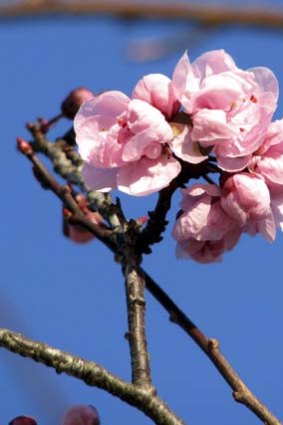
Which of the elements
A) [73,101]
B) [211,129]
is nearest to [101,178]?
[211,129]

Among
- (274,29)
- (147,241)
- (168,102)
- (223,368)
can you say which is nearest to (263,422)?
(223,368)

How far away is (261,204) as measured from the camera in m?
1.27

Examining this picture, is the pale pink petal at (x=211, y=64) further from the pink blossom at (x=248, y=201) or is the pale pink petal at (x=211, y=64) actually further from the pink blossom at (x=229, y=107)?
the pink blossom at (x=248, y=201)

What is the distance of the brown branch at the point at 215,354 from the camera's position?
116cm

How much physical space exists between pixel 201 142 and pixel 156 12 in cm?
57

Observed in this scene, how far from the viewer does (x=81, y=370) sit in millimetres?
1105

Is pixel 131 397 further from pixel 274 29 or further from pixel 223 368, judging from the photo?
pixel 274 29

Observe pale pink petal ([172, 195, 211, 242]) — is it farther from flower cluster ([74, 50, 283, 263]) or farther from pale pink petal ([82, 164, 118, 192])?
pale pink petal ([82, 164, 118, 192])

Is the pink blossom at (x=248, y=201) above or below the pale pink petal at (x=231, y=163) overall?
below

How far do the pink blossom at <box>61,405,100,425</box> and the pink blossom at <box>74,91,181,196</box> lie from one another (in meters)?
0.34

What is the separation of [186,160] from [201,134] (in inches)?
1.7

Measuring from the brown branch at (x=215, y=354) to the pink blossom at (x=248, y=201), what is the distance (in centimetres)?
16

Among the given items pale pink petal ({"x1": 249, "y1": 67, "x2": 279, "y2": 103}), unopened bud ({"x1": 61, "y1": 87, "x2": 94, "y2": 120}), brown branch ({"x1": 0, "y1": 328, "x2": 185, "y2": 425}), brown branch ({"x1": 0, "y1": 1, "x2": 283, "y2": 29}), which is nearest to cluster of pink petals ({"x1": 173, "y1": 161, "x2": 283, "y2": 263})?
pale pink petal ({"x1": 249, "y1": 67, "x2": 279, "y2": 103})

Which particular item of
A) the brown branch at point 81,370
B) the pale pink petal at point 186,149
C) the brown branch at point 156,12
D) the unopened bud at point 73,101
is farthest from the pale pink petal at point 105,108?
the unopened bud at point 73,101
